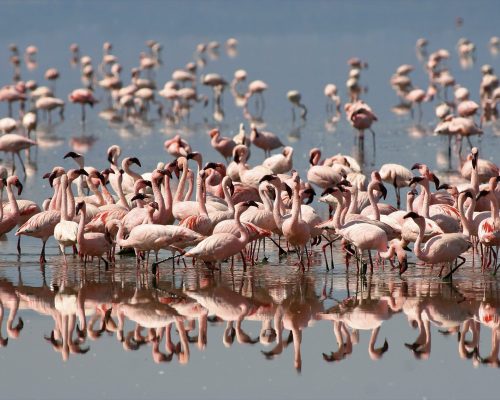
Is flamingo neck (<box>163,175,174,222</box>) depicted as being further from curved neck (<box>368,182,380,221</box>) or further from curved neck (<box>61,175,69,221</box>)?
curved neck (<box>368,182,380,221</box>)

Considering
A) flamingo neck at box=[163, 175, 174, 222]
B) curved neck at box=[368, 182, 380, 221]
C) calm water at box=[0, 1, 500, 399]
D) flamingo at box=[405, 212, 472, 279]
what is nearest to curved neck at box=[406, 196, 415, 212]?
curved neck at box=[368, 182, 380, 221]

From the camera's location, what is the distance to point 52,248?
12617 millimetres

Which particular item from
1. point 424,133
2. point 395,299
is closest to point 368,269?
point 395,299

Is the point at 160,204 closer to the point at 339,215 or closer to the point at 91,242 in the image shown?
the point at 91,242

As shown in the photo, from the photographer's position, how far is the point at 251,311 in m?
9.32

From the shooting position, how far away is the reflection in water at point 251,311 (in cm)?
833

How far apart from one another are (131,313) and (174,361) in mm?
1408

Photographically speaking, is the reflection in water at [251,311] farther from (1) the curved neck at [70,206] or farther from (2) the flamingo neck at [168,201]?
(2) the flamingo neck at [168,201]

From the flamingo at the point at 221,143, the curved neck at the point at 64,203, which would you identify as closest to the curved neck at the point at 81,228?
the curved neck at the point at 64,203

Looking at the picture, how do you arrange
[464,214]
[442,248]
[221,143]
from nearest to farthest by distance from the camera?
[442,248]
[464,214]
[221,143]

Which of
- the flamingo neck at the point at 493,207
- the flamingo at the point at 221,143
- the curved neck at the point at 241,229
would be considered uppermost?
the flamingo at the point at 221,143

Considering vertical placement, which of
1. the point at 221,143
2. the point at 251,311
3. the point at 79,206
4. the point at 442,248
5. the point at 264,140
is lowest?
the point at 251,311

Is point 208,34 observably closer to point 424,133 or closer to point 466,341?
point 424,133

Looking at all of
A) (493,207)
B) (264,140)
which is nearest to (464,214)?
(493,207)
